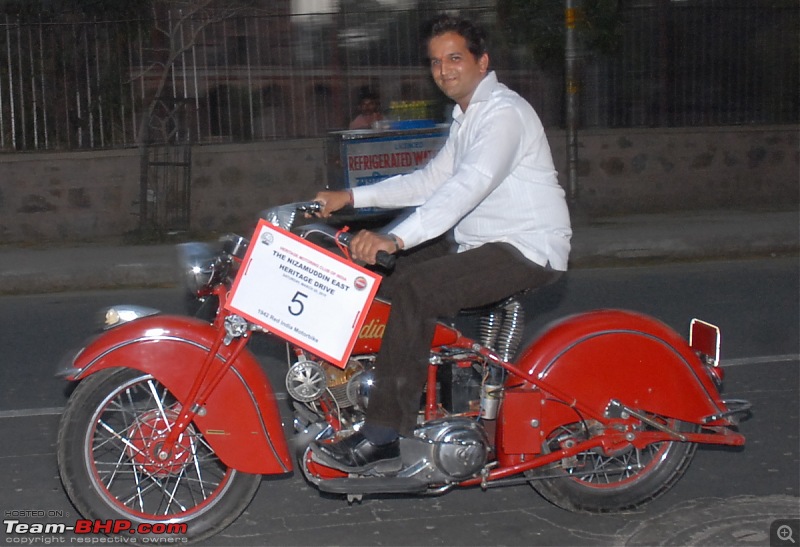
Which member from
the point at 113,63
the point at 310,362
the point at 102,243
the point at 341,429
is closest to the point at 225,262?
the point at 310,362

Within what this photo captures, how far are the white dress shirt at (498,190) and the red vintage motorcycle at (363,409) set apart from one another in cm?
27

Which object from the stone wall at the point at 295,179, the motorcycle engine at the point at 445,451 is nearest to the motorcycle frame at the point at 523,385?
the motorcycle engine at the point at 445,451

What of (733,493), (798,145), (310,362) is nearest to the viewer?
(310,362)

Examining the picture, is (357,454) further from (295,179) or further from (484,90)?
(295,179)

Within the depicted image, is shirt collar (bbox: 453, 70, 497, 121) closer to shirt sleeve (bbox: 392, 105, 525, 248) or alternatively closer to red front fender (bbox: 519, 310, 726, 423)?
shirt sleeve (bbox: 392, 105, 525, 248)

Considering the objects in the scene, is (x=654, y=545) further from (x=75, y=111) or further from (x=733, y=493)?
(x=75, y=111)

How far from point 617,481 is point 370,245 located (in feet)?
4.97

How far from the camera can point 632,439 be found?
4.17 meters

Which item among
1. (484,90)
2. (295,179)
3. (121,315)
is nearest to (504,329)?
(484,90)

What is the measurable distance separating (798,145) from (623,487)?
36.8ft

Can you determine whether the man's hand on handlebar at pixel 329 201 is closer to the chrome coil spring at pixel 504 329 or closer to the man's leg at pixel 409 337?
the man's leg at pixel 409 337

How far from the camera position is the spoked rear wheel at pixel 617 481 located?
425cm

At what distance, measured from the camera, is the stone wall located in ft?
40.7

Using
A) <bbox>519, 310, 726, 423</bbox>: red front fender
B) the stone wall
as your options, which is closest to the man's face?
<bbox>519, 310, 726, 423</bbox>: red front fender
